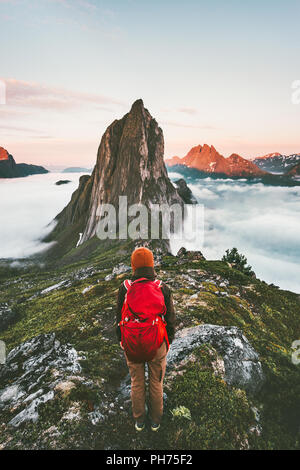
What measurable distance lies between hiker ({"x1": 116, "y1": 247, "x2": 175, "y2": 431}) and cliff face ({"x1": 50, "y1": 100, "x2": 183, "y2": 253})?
90.7 m

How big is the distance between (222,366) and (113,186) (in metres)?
103

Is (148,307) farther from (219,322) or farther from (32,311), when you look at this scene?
(32,311)

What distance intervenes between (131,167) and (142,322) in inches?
3943

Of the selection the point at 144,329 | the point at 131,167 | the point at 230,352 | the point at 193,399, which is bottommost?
the point at 193,399

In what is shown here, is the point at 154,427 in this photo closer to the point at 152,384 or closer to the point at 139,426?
the point at 139,426

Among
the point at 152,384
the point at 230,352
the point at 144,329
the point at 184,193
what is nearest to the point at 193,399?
the point at 152,384

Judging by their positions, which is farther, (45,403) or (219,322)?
(219,322)

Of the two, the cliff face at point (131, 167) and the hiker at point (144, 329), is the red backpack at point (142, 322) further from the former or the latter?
the cliff face at point (131, 167)

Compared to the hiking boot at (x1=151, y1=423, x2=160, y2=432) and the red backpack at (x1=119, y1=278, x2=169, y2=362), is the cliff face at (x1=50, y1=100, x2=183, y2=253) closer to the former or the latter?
the red backpack at (x1=119, y1=278, x2=169, y2=362)

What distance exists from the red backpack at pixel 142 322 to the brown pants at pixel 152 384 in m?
0.40

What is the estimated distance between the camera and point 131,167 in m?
99.6

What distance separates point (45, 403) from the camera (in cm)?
642

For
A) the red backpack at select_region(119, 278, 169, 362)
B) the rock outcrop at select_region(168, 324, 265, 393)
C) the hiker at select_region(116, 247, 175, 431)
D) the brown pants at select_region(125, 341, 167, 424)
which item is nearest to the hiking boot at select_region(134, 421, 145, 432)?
the hiker at select_region(116, 247, 175, 431)
